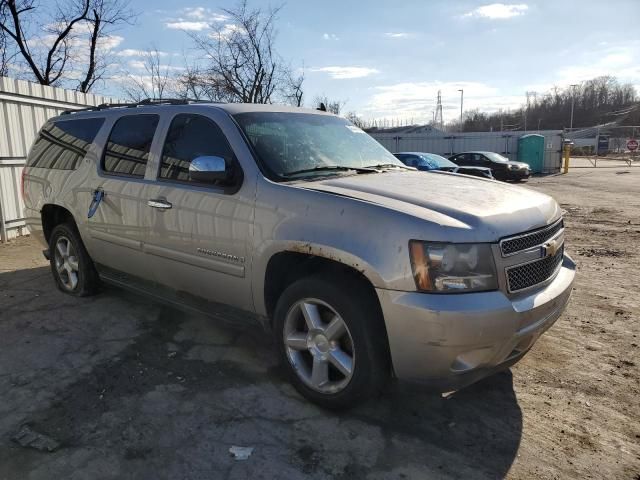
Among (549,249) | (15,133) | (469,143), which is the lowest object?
(549,249)

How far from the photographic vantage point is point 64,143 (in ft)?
16.8

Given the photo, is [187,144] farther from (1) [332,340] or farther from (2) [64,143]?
(2) [64,143]

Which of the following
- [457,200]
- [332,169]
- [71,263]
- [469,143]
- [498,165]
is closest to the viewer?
[457,200]

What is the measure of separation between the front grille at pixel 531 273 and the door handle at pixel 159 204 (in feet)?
8.06

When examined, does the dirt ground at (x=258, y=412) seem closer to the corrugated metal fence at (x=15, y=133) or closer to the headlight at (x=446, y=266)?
the headlight at (x=446, y=266)

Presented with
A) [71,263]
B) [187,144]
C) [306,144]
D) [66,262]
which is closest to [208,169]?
[187,144]

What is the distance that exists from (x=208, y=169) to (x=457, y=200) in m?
1.59

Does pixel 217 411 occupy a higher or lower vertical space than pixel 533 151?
lower

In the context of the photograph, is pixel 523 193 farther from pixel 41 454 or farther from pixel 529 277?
pixel 41 454

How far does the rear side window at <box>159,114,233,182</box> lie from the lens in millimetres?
3641

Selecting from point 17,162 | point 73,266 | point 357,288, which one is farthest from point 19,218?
point 357,288

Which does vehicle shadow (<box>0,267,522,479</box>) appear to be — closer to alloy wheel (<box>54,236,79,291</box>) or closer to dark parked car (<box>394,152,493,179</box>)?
alloy wheel (<box>54,236,79,291</box>)

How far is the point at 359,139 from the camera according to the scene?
4.38 metres

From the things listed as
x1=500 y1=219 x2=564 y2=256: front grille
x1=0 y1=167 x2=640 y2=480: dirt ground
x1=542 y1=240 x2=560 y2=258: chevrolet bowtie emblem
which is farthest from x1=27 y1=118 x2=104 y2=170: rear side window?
x1=542 y1=240 x2=560 y2=258: chevrolet bowtie emblem
